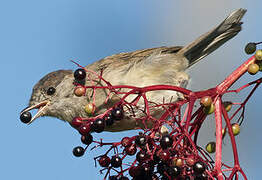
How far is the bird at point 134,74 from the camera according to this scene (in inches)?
202

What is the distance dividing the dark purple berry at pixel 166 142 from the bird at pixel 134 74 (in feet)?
7.15

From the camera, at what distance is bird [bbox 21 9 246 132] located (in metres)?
5.13

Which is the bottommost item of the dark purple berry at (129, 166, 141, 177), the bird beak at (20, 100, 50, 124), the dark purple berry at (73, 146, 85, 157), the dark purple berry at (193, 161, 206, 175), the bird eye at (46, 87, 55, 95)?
the dark purple berry at (193, 161, 206, 175)

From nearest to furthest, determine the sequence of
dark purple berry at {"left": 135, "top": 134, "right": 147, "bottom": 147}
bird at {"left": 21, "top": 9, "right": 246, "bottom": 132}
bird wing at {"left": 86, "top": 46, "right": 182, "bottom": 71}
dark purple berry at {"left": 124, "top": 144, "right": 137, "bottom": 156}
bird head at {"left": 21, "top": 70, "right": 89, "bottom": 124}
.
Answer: dark purple berry at {"left": 135, "top": 134, "right": 147, "bottom": 147} < dark purple berry at {"left": 124, "top": 144, "right": 137, "bottom": 156} < bird at {"left": 21, "top": 9, "right": 246, "bottom": 132} < bird wing at {"left": 86, "top": 46, "right": 182, "bottom": 71} < bird head at {"left": 21, "top": 70, "right": 89, "bottom": 124}

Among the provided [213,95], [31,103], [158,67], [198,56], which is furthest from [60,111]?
[213,95]

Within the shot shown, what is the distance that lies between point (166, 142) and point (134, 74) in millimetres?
2645

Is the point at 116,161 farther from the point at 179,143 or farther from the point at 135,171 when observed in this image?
the point at 179,143

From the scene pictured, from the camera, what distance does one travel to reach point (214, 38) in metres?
5.30

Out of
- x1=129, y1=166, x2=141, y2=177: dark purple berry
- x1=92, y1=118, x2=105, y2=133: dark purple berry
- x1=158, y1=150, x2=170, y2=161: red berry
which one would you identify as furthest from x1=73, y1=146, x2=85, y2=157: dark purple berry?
x1=158, y1=150, x2=170, y2=161: red berry

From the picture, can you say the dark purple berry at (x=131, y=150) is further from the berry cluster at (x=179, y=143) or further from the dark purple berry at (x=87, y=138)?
the dark purple berry at (x=87, y=138)

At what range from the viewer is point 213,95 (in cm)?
283

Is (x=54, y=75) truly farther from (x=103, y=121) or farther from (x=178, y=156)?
(x=178, y=156)

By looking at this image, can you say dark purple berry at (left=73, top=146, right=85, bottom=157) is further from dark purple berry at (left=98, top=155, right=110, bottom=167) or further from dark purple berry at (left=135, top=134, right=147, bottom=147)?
dark purple berry at (left=135, top=134, right=147, bottom=147)

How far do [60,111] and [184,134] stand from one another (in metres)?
3.12
